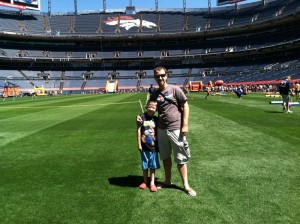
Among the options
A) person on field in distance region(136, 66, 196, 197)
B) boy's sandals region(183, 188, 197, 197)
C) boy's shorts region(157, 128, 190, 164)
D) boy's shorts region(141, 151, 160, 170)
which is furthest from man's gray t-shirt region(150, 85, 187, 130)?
boy's sandals region(183, 188, 197, 197)

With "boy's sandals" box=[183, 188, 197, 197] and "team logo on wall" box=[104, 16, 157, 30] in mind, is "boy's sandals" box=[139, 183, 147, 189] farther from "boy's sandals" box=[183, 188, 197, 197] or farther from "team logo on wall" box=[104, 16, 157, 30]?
"team logo on wall" box=[104, 16, 157, 30]

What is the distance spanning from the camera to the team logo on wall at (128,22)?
296 ft

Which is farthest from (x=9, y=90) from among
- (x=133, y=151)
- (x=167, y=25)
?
(x=133, y=151)

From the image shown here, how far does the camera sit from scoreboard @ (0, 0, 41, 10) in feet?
257

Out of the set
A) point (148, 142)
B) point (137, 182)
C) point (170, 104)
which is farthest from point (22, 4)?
point (170, 104)

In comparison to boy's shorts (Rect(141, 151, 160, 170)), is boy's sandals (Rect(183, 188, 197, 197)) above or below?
below

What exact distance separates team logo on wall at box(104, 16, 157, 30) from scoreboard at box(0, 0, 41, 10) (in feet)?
65.8

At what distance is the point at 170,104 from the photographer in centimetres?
541

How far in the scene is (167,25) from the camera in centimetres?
8931

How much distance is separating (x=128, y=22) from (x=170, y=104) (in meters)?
91.2

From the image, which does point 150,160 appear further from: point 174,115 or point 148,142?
point 174,115

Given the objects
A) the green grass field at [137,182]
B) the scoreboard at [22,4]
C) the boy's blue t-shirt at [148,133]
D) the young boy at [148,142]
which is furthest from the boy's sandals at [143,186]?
the scoreboard at [22,4]

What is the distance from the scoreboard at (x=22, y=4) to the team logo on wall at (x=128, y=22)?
65.8ft

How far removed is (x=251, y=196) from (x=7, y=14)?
9352 centimetres
